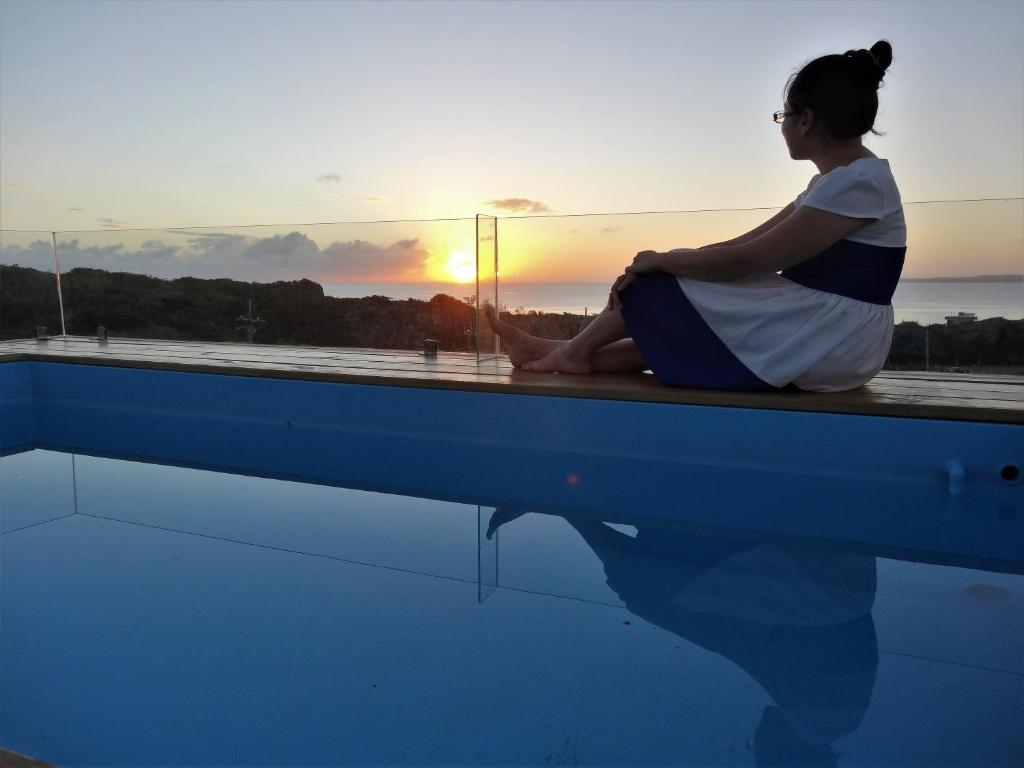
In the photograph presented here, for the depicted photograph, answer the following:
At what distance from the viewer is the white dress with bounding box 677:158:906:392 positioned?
2.37m

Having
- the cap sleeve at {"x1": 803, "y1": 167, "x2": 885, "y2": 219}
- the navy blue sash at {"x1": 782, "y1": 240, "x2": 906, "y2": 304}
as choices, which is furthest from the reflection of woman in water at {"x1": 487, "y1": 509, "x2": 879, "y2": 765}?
the cap sleeve at {"x1": 803, "y1": 167, "x2": 885, "y2": 219}

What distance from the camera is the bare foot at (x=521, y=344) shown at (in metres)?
3.18

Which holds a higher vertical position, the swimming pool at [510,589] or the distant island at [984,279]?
the distant island at [984,279]

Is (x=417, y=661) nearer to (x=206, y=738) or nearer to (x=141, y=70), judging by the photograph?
(x=206, y=738)

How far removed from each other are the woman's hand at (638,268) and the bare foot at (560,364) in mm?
364

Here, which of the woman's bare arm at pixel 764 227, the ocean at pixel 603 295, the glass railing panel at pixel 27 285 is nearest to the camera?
the woman's bare arm at pixel 764 227

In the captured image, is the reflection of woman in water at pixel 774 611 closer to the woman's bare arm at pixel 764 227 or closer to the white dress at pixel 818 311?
the white dress at pixel 818 311

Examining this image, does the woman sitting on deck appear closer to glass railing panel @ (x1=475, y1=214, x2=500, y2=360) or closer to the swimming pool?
the swimming pool

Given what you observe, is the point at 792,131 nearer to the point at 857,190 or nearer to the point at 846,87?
the point at 846,87

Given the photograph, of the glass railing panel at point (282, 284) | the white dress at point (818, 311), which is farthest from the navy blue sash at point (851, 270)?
the glass railing panel at point (282, 284)

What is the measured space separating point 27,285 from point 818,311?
16.2 ft

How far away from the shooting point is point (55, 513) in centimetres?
242

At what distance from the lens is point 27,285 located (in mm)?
4848

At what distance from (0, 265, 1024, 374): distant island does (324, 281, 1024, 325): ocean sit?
0.12 ft
